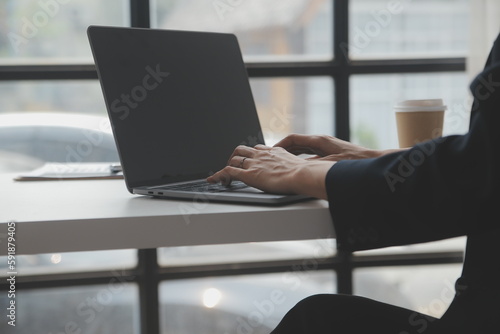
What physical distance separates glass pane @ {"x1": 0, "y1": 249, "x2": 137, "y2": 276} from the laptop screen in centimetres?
134

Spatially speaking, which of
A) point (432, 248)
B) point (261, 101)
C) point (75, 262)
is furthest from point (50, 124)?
point (432, 248)

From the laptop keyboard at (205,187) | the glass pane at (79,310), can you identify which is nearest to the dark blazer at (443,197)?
the laptop keyboard at (205,187)

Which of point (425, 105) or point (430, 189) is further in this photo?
point (425, 105)

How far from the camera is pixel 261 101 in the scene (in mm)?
2551

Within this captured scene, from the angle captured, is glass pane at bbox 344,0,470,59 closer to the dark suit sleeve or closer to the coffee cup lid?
the coffee cup lid

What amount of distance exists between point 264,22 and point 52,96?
89cm

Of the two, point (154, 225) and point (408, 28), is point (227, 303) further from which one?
point (154, 225)

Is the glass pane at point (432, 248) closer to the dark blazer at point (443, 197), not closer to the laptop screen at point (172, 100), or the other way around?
the laptop screen at point (172, 100)

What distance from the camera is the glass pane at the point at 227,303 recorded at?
238cm

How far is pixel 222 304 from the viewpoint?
2.41 metres

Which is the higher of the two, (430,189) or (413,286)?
(430,189)

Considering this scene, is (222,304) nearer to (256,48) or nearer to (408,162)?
(256,48)

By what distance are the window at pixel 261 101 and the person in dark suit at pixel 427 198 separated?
5.38ft

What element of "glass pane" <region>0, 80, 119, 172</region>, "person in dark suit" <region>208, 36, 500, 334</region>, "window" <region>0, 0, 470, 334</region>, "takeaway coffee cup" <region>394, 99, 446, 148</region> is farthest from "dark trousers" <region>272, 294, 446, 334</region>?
"glass pane" <region>0, 80, 119, 172</region>
